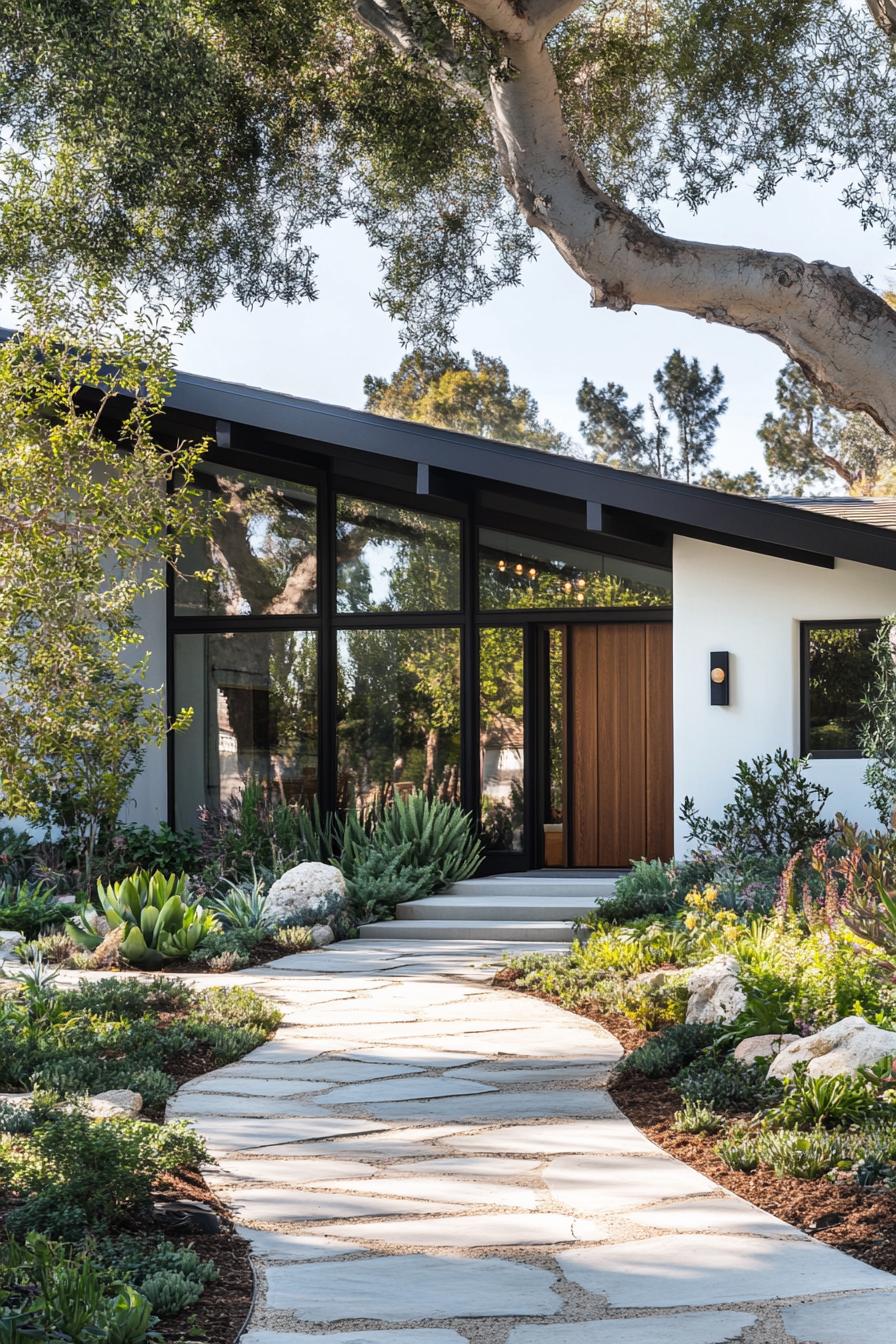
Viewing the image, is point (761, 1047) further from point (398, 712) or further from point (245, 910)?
point (398, 712)

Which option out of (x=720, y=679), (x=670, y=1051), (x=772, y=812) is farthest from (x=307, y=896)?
(x=670, y=1051)

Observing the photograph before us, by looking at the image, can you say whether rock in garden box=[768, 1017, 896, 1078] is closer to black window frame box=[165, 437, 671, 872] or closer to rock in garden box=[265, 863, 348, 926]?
rock in garden box=[265, 863, 348, 926]

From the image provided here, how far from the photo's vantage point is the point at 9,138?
33.6 ft

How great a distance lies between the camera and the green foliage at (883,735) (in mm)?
9898

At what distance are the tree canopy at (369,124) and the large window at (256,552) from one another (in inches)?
81.4

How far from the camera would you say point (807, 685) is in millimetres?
11188

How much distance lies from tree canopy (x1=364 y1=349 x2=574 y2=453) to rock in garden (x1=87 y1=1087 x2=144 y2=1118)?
27.7 metres

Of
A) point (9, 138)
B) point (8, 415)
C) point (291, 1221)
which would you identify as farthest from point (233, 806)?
point (291, 1221)

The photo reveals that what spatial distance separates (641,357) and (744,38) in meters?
26.7

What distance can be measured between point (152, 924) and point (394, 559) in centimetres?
504

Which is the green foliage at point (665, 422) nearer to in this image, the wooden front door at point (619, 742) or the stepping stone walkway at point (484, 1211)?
the wooden front door at point (619, 742)

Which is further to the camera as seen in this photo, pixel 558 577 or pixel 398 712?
pixel 398 712

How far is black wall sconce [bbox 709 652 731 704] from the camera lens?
36.8 ft

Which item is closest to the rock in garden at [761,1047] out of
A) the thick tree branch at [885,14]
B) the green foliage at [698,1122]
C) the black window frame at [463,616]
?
the green foliage at [698,1122]
